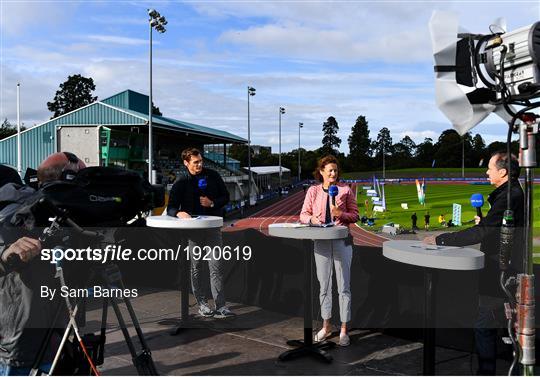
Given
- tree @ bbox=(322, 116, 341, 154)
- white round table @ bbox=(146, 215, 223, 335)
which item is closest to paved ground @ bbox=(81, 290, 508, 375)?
white round table @ bbox=(146, 215, 223, 335)

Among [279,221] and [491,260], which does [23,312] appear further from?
[279,221]

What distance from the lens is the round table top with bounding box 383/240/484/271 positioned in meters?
3.00

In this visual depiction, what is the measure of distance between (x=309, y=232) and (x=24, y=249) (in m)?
2.26

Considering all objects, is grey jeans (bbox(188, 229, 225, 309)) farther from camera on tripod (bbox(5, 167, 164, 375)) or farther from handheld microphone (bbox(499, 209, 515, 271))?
handheld microphone (bbox(499, 209, 515, 271))

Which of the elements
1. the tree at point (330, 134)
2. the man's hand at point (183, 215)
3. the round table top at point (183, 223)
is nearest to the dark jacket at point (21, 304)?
the round table top at point (183, 223)

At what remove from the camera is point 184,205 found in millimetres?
5551

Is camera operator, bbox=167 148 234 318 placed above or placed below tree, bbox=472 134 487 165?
below

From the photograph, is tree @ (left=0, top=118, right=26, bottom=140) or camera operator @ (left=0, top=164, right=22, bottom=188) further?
tree @ (left=0, top=118, right=26, bottom=140)

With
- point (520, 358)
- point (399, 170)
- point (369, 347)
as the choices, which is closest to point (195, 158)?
point (369, 347)

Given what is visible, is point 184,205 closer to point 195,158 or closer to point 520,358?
point 195,158

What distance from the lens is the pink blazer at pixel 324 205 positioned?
4770 mm

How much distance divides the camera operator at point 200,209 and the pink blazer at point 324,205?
44.5 inches

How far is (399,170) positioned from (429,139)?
43.2 ft

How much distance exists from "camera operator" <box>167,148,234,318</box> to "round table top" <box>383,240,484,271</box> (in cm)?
245
